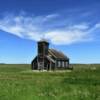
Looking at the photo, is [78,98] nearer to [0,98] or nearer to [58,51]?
[0,98]

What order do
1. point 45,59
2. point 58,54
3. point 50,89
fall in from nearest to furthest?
1. point 50,89
2. point 45,59
3. point 58,54

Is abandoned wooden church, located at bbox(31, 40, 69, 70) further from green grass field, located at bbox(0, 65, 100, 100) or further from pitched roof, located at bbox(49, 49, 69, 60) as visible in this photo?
green grass field, located at bbox(0, 65, 100, 100)

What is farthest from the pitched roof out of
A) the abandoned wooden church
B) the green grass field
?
the green grass field

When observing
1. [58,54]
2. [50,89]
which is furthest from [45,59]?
[50,89]

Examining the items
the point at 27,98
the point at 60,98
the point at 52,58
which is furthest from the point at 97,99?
the point at 52,58

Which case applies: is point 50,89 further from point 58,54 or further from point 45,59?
point 58,54

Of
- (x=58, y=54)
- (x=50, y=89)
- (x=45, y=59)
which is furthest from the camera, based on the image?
(x=58, y=54)

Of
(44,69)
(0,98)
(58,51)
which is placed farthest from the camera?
(58,51)

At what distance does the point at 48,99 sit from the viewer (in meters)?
18.5

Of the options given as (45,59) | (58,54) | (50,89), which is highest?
(58,54)

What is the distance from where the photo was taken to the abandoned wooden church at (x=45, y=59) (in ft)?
281

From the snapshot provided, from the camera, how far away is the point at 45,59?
3381 inches

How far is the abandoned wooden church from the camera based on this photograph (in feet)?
281

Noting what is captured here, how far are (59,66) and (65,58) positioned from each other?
4.78 meters
